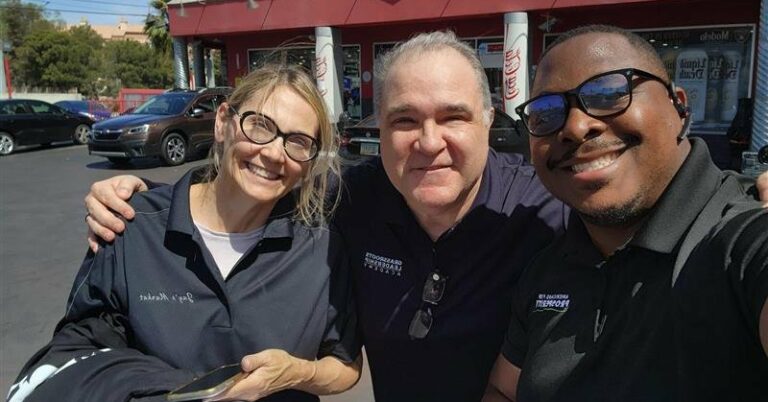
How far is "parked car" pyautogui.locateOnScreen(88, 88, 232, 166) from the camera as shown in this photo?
42.7ft

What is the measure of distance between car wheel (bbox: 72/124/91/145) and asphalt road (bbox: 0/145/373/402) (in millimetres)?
4849

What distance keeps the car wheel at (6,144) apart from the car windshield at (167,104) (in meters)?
5.38

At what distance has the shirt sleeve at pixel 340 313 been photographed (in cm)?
220

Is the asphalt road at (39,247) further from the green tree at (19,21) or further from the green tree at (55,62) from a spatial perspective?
the green tree at (19,21)

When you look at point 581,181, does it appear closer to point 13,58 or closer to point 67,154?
point 67,154

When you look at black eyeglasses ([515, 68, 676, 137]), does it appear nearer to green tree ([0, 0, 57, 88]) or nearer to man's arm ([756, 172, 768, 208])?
man's arm ([756, 172, 768, 208])

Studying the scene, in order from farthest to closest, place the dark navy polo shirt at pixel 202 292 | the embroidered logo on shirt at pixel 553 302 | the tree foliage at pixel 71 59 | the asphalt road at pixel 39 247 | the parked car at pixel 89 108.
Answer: the tree foliage at pixel 71 59 → the parked car at pixel 89 108 → the asphalt road at pixel 39 247 → the dark navy polo shirt at pixel 202 292 → the embroidered logo on shirt at pixel 553 302

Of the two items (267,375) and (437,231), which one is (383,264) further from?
(267,375)

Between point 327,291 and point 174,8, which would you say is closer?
point 327,291

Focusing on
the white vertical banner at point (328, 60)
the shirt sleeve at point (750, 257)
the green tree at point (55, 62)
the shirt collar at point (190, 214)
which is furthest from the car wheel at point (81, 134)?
the green tree at point (55, 62)

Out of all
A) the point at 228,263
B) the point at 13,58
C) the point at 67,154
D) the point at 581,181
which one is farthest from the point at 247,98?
the point at 13,58

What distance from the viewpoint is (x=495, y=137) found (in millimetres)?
8531

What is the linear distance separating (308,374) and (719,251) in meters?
1.35

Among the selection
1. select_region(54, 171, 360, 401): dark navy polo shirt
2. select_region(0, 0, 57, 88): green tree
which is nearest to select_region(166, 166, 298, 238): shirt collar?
select_region(54, 171, 360, 401): dark navy polo shirt
